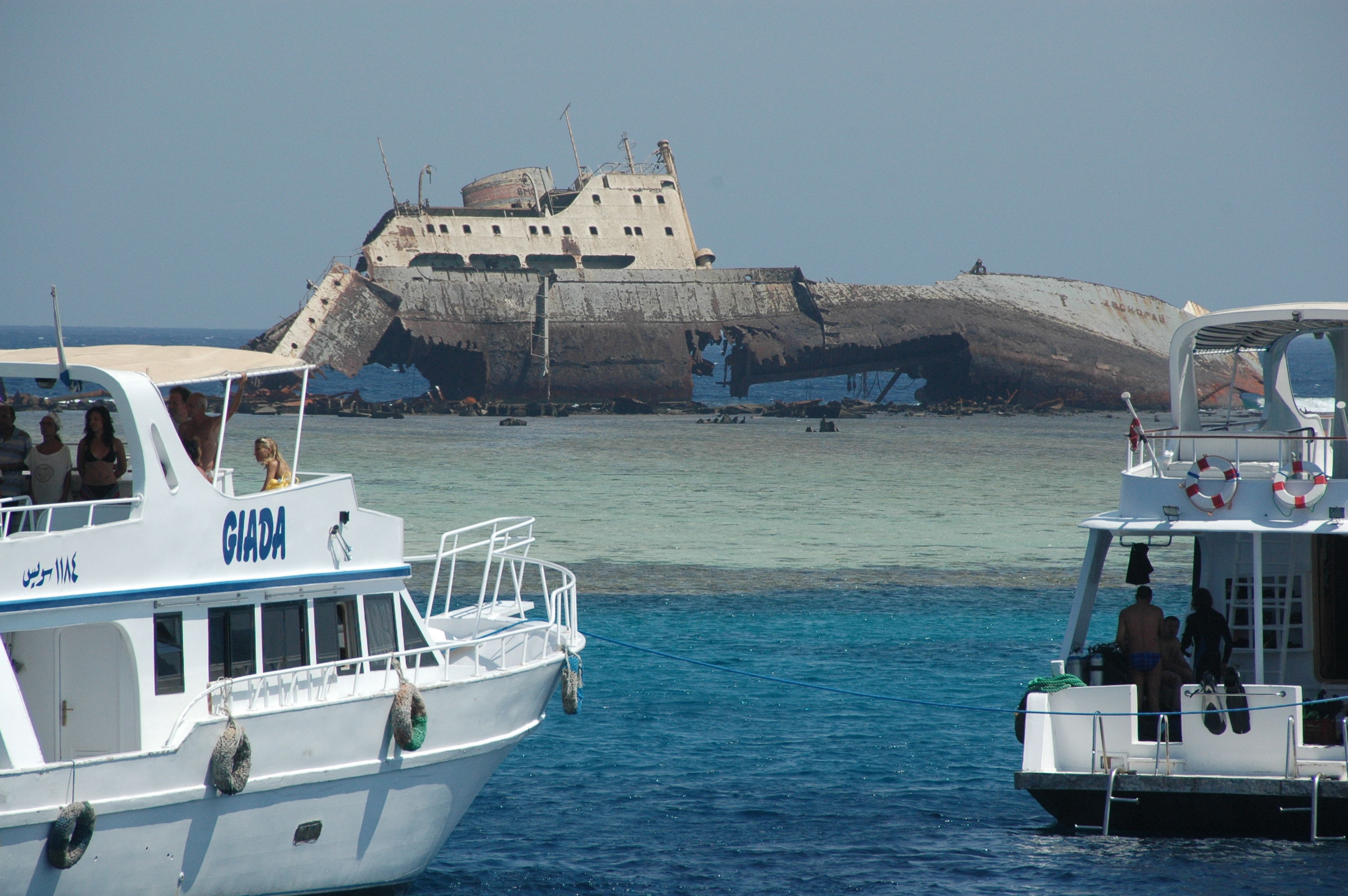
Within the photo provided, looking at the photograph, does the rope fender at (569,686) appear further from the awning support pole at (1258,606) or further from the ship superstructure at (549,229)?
the ship superstructure at (549,229)

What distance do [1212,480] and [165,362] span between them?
324 inches

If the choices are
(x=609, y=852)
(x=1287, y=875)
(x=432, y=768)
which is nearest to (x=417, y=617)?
(x=432, y=768)

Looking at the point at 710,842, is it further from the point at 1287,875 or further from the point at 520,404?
the point at 520,404

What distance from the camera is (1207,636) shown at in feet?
38.9

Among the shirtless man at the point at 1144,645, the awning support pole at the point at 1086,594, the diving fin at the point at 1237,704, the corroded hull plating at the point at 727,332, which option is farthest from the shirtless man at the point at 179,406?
the corroded hull plating at the point at 727,332

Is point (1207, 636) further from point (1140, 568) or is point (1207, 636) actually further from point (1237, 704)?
point (1140, 568)

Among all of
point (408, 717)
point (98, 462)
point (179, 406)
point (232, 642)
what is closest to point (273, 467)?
point (179, 406)

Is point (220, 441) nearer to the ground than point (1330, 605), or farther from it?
farther from it

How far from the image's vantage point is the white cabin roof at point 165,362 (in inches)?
390

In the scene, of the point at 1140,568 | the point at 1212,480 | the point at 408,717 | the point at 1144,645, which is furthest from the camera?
the point at 1140,568

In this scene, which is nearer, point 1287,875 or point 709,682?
point 1287,875

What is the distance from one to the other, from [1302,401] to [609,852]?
460 inches

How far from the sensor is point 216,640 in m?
9.79

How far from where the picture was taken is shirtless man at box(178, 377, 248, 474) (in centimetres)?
1008
